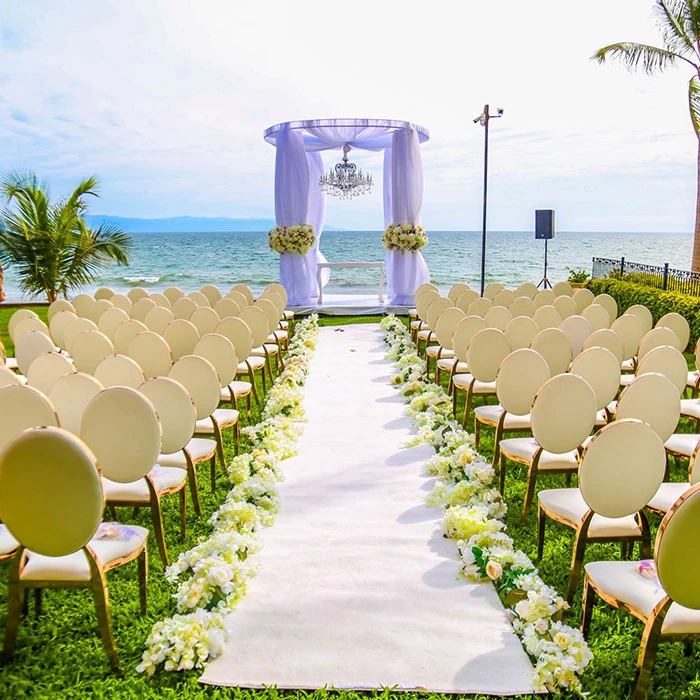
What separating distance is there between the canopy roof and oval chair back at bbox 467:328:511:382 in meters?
7.04

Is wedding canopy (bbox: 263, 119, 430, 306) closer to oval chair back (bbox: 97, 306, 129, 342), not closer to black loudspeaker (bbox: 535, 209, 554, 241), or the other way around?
black loudspeaker (bbox: 535, 209, 554, 241)

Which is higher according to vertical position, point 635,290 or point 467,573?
point 635,290

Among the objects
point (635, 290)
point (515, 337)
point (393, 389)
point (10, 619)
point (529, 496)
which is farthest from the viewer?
point (635, 290)

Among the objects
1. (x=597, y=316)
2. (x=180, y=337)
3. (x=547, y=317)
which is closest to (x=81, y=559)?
(x=180, y=337)

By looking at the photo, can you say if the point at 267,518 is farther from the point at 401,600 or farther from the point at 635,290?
the point at 635,290

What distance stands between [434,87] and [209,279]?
1593 centimetres

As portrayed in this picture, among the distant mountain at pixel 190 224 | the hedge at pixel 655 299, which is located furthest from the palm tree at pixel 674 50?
the distant mountain at pixel 190 224

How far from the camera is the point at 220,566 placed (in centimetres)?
272

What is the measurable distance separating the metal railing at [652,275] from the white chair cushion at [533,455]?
6.58 meters

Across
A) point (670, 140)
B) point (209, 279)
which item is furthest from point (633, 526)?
point (670, 140)

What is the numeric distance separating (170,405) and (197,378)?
1.93 feet

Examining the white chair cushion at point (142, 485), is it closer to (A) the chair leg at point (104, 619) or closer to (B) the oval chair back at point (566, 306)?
(A) the chair leg at point (104, 619)

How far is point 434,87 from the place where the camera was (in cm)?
2419

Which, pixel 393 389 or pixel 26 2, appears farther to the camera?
pixel 26 2
